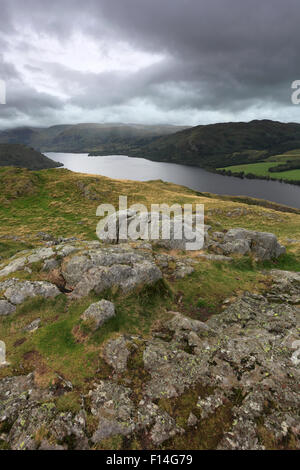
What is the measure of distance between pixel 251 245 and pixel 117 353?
87.6ft

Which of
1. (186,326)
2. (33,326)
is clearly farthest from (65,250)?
(186,326)

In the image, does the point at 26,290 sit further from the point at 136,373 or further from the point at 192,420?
the point at 192,420

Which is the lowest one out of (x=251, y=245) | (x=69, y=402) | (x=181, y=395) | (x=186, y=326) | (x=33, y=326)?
(x=181, y=395)

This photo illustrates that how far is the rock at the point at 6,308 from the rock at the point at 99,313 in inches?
220

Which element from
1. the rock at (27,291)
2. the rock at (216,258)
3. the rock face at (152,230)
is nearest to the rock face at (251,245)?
the rock at (216,258)

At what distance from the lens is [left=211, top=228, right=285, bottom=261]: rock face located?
30.8 m

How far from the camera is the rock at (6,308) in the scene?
15.2 meters

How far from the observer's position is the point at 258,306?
1859 centimetres

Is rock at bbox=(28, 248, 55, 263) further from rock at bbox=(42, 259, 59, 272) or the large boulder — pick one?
the large boulder

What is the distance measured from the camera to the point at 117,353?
12391 millimetres

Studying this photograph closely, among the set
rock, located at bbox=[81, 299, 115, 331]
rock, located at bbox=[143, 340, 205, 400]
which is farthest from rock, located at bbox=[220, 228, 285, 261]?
rock, located at bbox=[81, 299, 115, 331]

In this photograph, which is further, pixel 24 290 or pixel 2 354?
pixel 24 290

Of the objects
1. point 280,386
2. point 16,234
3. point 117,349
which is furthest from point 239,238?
point 16,234

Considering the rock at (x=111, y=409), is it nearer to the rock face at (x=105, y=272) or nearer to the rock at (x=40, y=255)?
the rock face at (x=105, y=272)
